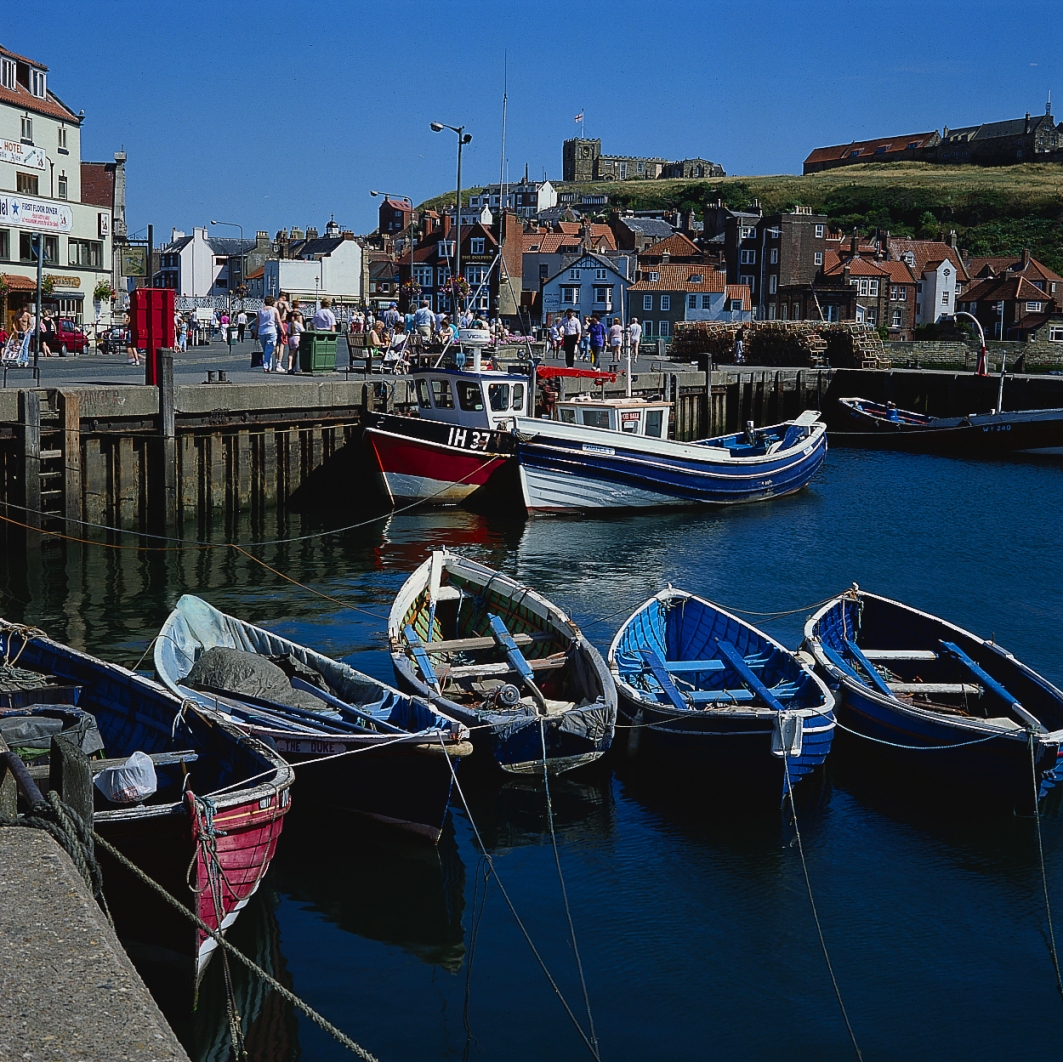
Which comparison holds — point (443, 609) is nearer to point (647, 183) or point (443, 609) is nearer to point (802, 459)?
point (802, 459)

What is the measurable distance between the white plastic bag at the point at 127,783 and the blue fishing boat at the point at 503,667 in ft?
10.3

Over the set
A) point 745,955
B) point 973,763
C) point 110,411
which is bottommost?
point 745,955

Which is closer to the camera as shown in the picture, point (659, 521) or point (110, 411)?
point (110, 411)

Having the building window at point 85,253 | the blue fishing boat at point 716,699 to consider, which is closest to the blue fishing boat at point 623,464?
the blue fishing boat at point 716,699

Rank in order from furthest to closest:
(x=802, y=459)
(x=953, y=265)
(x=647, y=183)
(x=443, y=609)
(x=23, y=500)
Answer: (x=647, y=183), (x=953, y=265), (x=802, y=459), (x=23, y=500), (x=443, y=609)

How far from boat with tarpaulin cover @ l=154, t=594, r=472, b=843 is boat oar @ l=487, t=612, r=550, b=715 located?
110 centimetres

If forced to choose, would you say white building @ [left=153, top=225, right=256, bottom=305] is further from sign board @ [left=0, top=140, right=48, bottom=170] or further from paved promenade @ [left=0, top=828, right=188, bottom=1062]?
paved promenade @ [left=0, top=828, right=188, bottom=1062]

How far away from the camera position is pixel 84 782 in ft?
21.1

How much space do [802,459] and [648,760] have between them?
62.7ft

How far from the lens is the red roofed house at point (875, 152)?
18102 centimetres

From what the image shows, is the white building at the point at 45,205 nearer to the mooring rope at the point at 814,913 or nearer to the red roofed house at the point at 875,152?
the mooring rope at the point at 814,913

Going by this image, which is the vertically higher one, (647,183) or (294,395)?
(647,183)

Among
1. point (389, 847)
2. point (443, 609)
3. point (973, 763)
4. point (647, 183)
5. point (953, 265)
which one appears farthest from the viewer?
point (647, 183)

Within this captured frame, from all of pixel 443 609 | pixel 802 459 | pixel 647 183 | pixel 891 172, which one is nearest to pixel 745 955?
pixel 443 609
